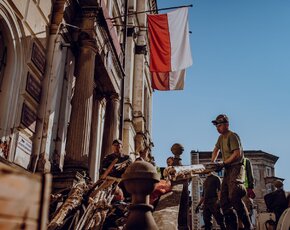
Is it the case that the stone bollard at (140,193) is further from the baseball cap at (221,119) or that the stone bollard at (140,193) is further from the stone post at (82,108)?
the stone post at (82,108)

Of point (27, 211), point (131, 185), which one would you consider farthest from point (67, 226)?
point (27, 211)

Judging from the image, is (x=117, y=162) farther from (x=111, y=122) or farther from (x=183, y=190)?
(x=111, y=122)

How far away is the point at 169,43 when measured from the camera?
16.7 meters

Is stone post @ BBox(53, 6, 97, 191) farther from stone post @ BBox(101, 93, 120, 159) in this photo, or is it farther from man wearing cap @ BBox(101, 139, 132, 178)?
stone post @ BBox(101, 93, 120, 159)

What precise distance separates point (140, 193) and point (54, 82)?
23.0ft

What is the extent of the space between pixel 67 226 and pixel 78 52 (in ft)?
22.6

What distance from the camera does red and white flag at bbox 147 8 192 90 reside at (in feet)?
54.3

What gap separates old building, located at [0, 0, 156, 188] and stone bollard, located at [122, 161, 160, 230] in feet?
15.0

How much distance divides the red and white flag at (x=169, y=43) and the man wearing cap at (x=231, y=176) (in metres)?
9.97

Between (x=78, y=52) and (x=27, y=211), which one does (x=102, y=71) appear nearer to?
(x=78, y=52)

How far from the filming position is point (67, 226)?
603 cm

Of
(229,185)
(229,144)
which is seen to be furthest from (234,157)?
(229,185)

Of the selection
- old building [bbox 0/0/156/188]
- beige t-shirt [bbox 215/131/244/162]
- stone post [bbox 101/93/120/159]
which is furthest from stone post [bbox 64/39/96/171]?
beige t-shirt [bbox 215/131/244/162]

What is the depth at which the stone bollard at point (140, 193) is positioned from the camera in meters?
3.19
